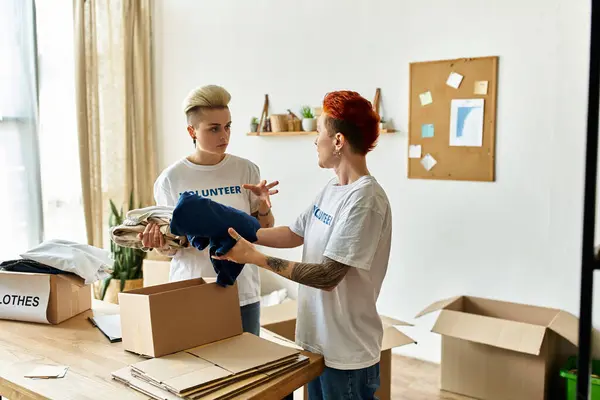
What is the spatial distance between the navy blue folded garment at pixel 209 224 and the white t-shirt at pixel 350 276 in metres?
0.24

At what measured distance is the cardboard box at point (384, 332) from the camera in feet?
9.16

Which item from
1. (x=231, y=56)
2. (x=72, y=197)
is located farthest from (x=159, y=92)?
(x=72, y=197)

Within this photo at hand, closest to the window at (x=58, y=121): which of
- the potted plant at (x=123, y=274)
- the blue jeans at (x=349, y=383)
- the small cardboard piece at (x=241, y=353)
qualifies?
the potted plant at (x=123, y=274)

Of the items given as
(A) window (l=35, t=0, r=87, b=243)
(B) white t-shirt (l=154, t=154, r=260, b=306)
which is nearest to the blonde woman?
(B) white t-shirt (l=154, t=154, r=260, b=306)

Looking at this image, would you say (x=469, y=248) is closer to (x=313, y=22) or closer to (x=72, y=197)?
(x=313, y=22)

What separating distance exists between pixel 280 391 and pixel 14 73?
3403 mm

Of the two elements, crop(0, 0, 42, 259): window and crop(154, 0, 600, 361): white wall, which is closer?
crop(154, 0, 600, 361): white wall

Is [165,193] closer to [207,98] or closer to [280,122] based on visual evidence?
[207,98]

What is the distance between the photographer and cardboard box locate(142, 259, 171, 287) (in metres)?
2.99

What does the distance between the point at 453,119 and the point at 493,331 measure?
4.19 ft

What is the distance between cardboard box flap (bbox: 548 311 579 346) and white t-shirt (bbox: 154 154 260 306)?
168 centimetres

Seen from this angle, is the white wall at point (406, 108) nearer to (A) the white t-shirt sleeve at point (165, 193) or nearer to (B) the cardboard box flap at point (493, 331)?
(B) the cardboard box flap at point (493, 331)

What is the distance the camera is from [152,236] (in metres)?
1.86

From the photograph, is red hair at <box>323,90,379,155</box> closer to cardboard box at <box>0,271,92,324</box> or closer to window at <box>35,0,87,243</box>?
cardboard box at <box>0,271,92,324</box>
